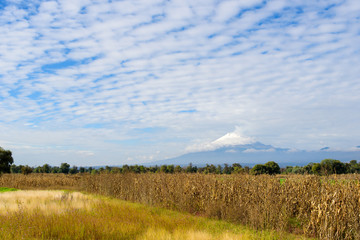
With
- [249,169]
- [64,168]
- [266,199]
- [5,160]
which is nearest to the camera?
[266,199]

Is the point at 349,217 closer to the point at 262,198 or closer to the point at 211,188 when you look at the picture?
the point at 262,198

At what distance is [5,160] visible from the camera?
47781 millimetres

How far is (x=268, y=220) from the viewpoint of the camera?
40.4ft

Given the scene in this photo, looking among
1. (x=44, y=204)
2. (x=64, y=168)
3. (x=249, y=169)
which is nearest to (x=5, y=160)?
(x=44, y=204)

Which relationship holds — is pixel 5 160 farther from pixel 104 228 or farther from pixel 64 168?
pixel 64 168

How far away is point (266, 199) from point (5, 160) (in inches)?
1953

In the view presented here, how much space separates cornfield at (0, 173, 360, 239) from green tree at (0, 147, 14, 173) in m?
35.0

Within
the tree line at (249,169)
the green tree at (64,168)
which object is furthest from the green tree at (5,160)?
the green tree at (64,168)

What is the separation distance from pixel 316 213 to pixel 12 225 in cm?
1176

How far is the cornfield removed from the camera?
34.6 feet

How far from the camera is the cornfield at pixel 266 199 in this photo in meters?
10.5

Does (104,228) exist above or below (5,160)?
below

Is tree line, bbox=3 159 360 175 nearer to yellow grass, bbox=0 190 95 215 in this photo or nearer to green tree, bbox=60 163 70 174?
green tree, bbox=60 163 70 174

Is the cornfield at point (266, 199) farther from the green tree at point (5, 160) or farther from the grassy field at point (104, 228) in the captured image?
the green tree at point (5, 160)
